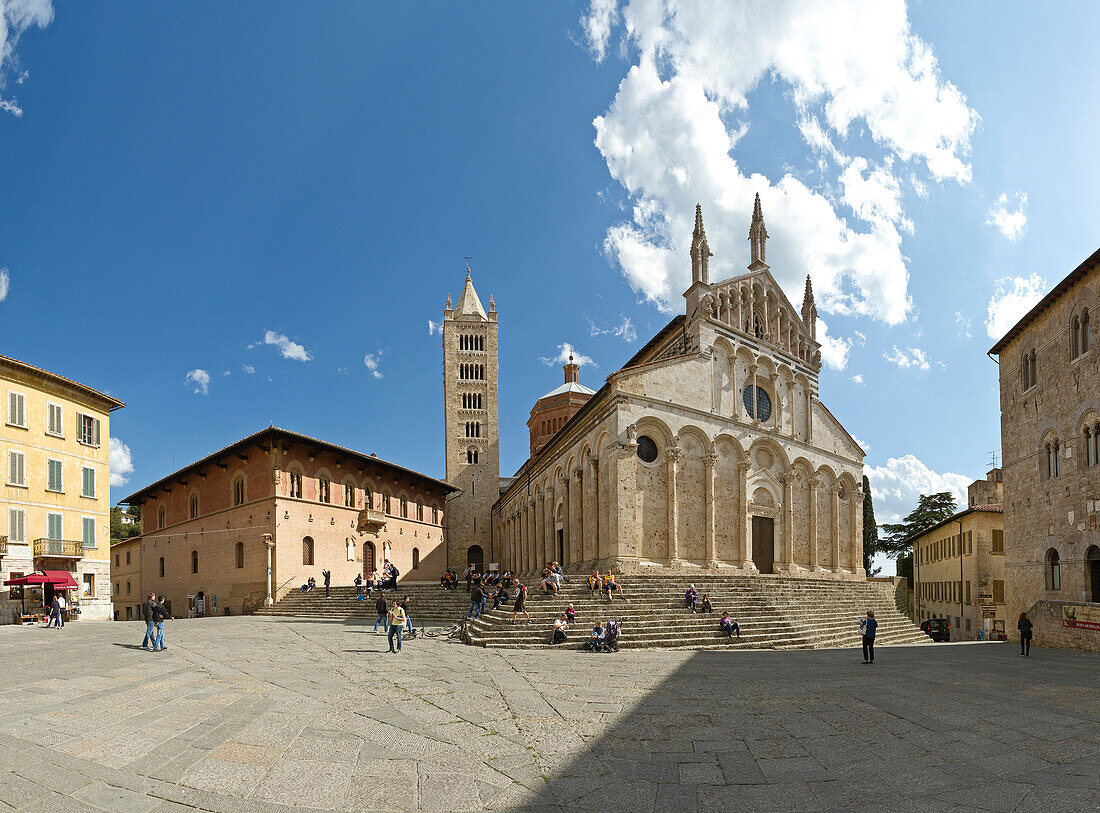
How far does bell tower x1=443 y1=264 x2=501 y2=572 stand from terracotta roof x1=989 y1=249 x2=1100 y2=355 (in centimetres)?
4164

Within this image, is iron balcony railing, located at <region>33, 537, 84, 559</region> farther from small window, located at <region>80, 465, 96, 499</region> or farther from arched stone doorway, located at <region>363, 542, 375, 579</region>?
arched stone doorway, located at <region>363, 542, 375, 579</region>

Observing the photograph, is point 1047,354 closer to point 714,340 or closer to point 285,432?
point 714,340

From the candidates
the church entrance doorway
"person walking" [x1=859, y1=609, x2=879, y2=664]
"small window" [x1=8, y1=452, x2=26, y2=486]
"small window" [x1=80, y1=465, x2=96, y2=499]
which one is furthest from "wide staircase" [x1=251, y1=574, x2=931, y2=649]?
"small window" [x1=8, y1=452, x2=26, y2=486]

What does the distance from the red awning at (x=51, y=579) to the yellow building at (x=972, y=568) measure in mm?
41827

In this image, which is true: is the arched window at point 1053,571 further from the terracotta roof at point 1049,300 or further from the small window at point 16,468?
the small window at point 16,468

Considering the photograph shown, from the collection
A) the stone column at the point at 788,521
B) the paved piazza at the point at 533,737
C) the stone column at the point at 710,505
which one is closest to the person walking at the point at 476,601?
the paved piazza at the point at 533,737

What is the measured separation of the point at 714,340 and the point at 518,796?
27.3m

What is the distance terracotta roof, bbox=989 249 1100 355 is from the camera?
22125 mm

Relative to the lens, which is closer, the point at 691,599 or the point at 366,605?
the point at 691,599

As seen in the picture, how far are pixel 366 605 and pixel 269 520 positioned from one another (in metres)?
8.67

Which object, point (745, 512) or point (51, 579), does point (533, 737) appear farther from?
point (51, 579)

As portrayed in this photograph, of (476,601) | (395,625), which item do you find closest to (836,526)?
(476,601)

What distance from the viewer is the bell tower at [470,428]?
60969 millimetres

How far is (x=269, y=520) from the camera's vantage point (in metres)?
35.1
